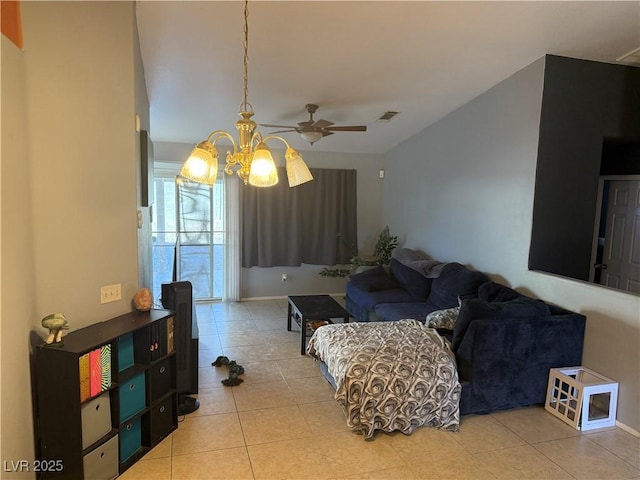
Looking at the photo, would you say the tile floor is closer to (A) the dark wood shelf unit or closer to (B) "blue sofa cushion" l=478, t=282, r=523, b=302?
(A) the dark wood shelf unit

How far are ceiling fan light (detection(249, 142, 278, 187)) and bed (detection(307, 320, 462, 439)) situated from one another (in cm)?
152

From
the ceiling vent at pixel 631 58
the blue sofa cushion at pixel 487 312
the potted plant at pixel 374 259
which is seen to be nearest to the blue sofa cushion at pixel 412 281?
the potted plant at pixel 374 259

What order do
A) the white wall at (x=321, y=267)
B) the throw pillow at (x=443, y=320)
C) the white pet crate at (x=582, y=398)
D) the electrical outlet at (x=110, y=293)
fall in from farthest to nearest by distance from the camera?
the white wall at (x=321, y=267) → the throw pillow at (x=443, y=320) → the white pet crate at (x=582, y=398) → the electrical outlet at (x=110, y=293)

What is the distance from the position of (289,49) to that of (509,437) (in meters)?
3.43

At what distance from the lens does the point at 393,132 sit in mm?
5770

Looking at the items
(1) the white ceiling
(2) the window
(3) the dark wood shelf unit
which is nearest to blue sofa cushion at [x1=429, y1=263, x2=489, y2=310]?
(1) the white ceiling

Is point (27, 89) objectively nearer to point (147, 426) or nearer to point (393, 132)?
point (147, 426)

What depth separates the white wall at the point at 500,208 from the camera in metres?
2.96

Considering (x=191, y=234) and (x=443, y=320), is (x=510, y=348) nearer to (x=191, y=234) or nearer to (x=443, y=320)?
(x=443, y=320)

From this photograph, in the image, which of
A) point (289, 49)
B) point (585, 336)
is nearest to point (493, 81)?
point (289, 49)

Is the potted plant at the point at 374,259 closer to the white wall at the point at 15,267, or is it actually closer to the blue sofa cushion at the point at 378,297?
the blue sofa cushion at the point at 378,297

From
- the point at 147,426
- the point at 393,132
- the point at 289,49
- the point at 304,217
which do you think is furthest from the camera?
the point at 304,217

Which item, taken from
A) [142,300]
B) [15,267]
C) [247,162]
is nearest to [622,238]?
[247,162]

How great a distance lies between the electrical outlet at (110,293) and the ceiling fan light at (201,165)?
42.1 inches
